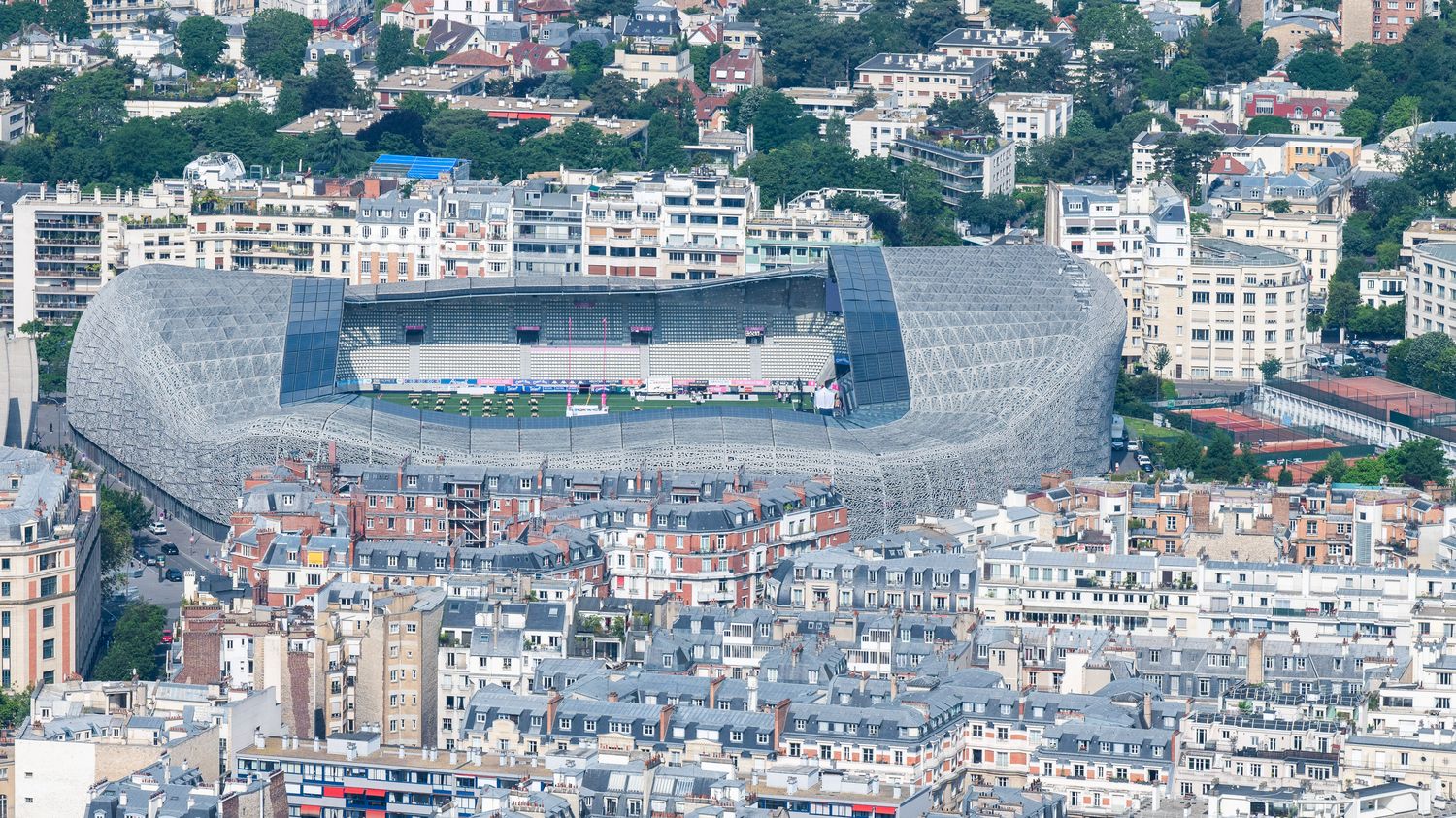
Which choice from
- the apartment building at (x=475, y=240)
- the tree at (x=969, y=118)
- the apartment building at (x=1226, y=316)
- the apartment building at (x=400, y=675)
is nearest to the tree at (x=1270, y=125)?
the tree at (x=969, y=118)

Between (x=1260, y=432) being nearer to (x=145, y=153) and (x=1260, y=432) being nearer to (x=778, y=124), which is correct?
(x=778, y=124)

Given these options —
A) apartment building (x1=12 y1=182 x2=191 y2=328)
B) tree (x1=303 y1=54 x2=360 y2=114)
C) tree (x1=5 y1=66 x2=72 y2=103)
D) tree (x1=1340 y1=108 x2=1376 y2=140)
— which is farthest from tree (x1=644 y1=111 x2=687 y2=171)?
tree (x1=1340 y1=108 x2=1376 y2=140)

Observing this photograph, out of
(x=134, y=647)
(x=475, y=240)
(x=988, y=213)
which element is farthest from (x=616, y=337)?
(x=134, y=647)

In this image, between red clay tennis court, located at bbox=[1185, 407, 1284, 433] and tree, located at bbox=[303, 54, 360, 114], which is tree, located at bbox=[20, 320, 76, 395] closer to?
tree, located at bbox=[303, 54, 360, 114]

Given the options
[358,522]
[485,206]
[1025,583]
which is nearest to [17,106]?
[485,206]

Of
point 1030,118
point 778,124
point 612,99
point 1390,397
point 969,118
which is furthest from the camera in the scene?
point 612,99
